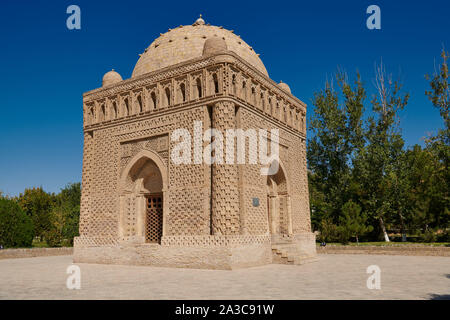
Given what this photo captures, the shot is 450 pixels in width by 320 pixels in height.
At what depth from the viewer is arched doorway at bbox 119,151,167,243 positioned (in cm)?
1311

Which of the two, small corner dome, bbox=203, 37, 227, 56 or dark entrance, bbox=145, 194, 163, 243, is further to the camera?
dark entrance, bbox=145, 194, 163, 243

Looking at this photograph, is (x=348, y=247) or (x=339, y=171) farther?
(x=339, y=171)

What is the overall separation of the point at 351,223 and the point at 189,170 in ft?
40.2

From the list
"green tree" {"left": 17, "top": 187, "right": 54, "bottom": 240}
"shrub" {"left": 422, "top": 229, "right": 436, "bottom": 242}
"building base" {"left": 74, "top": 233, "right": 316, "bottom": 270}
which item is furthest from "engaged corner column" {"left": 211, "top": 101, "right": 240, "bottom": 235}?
"green tree" {"left": 17, "top": 187, "right": 54, "bottom": 240}

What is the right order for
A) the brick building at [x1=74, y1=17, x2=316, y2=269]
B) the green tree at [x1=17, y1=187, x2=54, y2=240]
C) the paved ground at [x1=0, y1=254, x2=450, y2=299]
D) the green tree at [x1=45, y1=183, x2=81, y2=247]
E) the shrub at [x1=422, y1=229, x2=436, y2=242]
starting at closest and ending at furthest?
the paved ground at [x1=0, y1=254, x2=450, y2=299], the brick building at [x1=74, y1=17, x2=316, y2=269], the shrub at [x1=422, y1=229, x2=436, y2=242], the green tree at [x1=45, y1=183, x2=81, y2=247], the green tree at [x1=17, y1=187, x2=54, y2=240]

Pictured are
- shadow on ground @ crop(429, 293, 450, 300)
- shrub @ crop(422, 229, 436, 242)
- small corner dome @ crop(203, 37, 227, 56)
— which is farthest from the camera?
shrub @ crop(422, 229, 436, 242)

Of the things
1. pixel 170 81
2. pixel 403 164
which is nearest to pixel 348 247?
pixel 403 164

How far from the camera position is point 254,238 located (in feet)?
37.2

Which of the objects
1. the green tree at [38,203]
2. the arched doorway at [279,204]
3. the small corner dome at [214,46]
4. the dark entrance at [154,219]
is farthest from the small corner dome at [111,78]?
the green tree at [38,203]

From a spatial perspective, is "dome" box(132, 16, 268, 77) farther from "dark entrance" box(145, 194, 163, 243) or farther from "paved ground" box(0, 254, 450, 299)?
"paved ground" box(0, 254, 450, 299)

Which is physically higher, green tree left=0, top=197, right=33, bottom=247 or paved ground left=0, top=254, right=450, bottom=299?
green tree left=0, top=197, right=33, bottom=247

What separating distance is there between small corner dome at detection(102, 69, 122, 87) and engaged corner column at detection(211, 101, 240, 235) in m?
5.61
